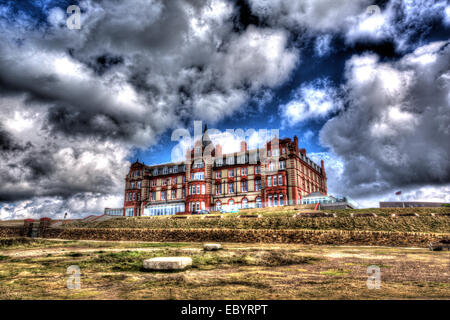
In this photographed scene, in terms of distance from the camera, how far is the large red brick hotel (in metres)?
58.6

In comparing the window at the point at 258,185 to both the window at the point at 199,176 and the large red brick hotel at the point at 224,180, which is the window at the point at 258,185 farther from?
the window at the point at 199,176

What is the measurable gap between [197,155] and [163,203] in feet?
51.5

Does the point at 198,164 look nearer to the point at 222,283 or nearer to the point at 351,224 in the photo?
the point at 351,224

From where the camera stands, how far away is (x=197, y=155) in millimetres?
70312

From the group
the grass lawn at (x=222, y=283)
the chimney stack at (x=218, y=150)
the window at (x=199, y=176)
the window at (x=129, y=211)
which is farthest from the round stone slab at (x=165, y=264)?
the window at (x=129, y=211)

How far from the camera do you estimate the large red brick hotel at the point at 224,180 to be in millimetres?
58625

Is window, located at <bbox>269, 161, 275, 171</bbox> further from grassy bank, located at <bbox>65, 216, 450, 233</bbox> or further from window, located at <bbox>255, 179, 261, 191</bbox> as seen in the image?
grassy bank, located at <bbox>65, 216, 450, 233</bbox>

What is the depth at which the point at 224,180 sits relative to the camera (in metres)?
66.9

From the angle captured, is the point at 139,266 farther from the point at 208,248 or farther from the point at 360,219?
the point at 360,219

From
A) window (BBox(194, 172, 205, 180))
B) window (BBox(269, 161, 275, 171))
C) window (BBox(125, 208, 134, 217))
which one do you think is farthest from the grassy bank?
window (BBox(125, 208, 134, 217))

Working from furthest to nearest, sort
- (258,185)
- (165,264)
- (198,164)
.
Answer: (198,164) < (258,185) < (165,264)

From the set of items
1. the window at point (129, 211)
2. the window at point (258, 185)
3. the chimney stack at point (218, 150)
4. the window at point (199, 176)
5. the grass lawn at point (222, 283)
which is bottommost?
Answer: the grass lawn at point (222, 283)

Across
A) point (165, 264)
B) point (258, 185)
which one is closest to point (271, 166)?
point (258, 185)

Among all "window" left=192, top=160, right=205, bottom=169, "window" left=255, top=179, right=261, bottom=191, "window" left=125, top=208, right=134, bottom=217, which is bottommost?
"window" left=125, top=208, right=134, bottom=217
